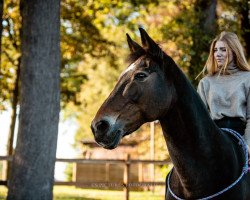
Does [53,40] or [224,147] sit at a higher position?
[53,40]

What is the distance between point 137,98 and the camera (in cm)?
290

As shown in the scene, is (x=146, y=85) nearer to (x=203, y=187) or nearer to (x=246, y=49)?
(x=203, y=187)

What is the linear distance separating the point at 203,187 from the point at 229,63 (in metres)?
1.20

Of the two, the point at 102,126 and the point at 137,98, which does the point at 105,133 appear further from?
the point at 137,98

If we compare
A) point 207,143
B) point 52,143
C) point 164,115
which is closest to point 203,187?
point 207,143

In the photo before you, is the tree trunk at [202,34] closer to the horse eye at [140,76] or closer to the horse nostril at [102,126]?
the horse eye at [140,76]

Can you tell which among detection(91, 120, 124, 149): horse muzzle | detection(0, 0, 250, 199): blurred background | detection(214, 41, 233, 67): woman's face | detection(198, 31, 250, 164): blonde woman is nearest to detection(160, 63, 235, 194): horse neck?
detection(91, 120, 124, 149): horse muzzle

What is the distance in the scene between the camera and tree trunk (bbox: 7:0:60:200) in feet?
27.3

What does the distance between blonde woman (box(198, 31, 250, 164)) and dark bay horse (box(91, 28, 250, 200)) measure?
1.33 feet

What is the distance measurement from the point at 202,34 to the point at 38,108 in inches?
311

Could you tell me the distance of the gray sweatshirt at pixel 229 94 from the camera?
367 cm

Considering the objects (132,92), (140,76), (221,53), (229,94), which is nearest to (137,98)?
(132,92)

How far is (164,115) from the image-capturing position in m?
3.02

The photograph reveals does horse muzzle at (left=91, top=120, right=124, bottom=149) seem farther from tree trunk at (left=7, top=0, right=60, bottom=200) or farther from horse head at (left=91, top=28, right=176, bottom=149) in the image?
tree trunk at (left=7, top=0, right=60, bottom=200)
